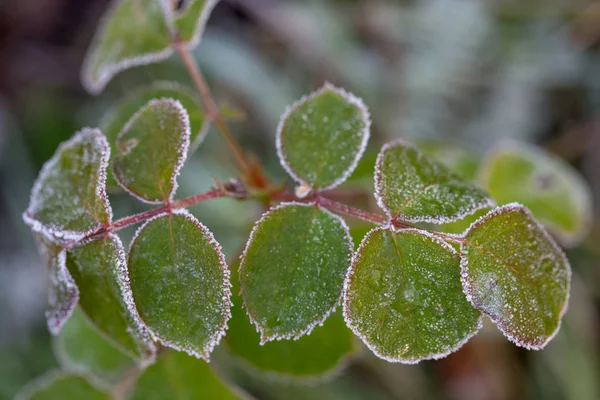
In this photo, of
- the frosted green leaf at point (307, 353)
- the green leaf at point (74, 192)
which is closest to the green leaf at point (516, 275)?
the frosted green leaf at point (307, 353)

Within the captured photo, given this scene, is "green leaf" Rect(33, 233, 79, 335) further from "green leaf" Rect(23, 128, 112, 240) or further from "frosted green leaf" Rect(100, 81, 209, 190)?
"frosted green leaf" Rect(100, 81, 209, 190)

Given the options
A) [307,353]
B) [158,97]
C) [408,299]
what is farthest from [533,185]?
[158,97]

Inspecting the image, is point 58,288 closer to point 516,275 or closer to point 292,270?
point 292,270

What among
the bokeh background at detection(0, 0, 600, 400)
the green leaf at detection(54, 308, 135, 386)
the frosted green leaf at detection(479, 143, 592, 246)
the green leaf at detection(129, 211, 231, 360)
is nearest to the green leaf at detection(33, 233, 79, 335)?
the green leaf at detection(129, 211, 231, 360)

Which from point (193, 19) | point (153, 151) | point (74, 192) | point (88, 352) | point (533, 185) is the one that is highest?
point (193, 19)

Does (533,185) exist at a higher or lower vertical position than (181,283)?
lower

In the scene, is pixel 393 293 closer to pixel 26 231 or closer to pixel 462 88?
pixel 462 88

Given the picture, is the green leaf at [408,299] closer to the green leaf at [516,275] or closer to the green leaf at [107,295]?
the green leaf at [516,275]

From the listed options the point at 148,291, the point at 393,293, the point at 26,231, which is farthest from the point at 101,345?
the point at 26,231
